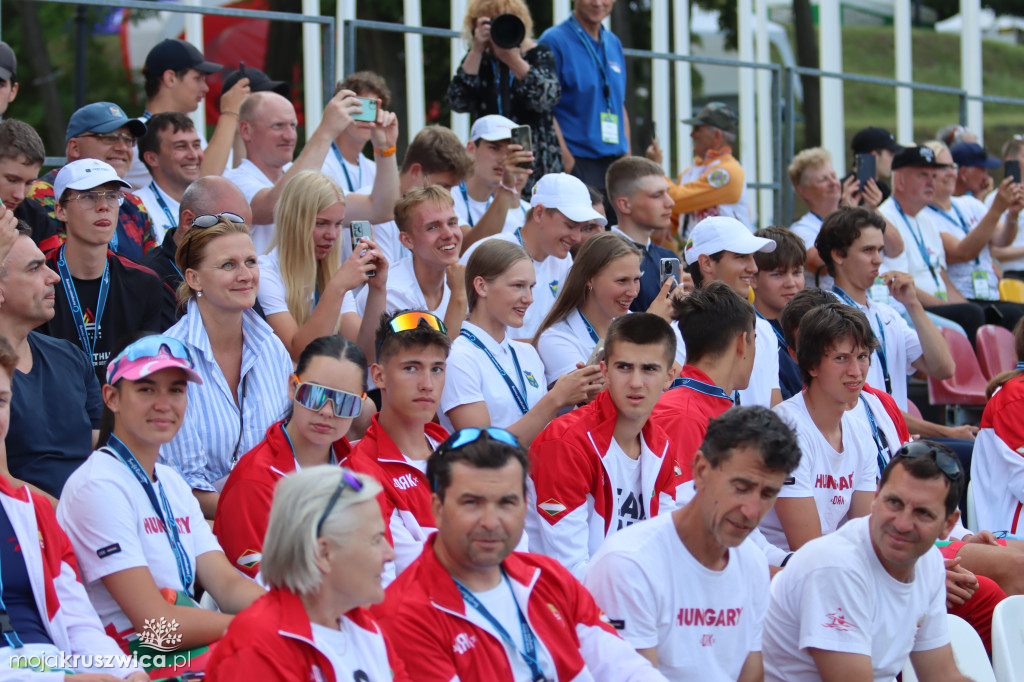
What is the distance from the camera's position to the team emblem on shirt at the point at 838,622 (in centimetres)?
352

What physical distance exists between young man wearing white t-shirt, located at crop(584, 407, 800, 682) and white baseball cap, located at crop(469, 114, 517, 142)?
11.0 feet

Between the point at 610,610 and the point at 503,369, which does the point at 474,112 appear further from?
the point at 610,610

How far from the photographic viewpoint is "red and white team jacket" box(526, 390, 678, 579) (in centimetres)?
417

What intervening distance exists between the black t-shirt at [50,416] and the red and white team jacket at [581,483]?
168 cm

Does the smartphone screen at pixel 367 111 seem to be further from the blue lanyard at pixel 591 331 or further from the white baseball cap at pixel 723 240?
the white baseball cap at pixel 723 240

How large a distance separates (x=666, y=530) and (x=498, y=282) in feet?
6.35

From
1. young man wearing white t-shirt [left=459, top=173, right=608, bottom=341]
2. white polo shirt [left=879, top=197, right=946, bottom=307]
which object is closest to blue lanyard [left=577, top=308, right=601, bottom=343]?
young man wearing white t-shirt [left=459, top=173, right=608, bottom=341]

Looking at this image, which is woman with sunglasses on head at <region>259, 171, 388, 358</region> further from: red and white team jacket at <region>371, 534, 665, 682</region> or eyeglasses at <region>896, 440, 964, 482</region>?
eyeglasses at <region>896, 440, 964, 482</region>

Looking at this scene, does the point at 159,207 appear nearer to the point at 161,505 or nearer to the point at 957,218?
the point at 161,505

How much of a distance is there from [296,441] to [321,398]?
19 cm

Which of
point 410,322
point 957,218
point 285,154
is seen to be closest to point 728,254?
point 410,322

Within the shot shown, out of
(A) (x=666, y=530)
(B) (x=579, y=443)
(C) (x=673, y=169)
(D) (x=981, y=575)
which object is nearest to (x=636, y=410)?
(B) (x=579, y=443)

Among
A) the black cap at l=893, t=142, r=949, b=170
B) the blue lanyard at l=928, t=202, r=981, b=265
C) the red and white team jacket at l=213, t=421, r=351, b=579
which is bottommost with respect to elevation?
the red and white team jacket at l=213, t=421, r=351, b=579

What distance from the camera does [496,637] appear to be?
10.1 ft
